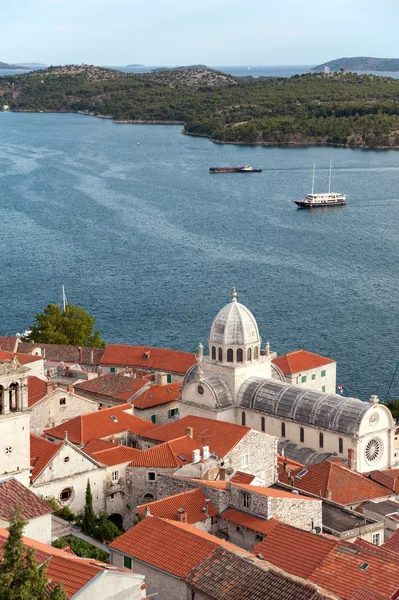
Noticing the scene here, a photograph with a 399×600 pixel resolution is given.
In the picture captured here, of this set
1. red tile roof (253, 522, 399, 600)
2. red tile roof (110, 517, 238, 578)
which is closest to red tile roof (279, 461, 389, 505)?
red tile roof (253, 522, 399, 600)

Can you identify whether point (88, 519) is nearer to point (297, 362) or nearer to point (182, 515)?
point (182, 515)

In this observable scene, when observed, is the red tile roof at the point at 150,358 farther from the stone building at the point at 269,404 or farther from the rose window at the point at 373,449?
the rose window at the point at 373,449

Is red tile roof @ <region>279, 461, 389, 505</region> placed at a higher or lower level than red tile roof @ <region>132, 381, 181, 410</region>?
higher

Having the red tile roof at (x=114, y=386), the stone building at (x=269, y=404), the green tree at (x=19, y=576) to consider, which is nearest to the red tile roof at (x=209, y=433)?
the stone building at (x=269, y=404)

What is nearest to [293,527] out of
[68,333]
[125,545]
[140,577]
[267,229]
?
[125,545]

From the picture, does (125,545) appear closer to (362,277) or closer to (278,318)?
(278,318)

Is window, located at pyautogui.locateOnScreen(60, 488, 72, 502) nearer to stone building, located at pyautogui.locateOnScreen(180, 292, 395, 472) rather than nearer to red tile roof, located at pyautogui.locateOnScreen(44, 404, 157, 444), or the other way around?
red tile roof, located at pyautogui.locateOnScreen(44, 404, 157, 444)
